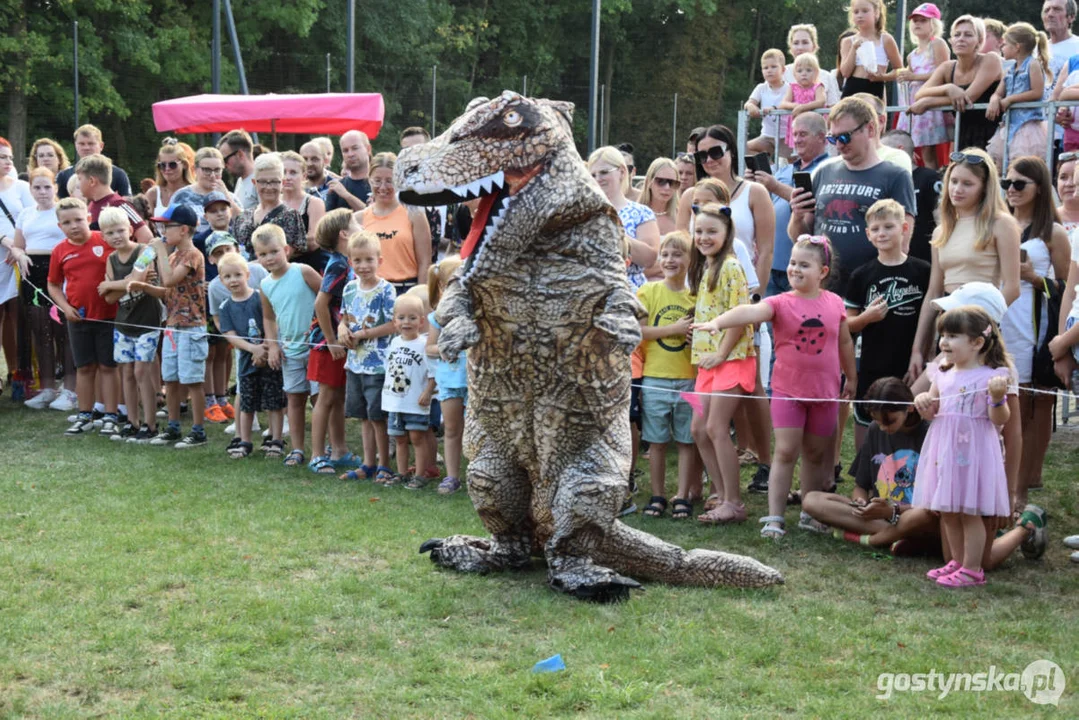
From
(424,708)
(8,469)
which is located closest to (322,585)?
(424,708)

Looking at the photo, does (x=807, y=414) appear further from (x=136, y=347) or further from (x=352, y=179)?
(x=136, y=347)

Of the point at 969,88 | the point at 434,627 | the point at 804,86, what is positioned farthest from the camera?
the point at 804,86

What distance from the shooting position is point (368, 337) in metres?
7.77

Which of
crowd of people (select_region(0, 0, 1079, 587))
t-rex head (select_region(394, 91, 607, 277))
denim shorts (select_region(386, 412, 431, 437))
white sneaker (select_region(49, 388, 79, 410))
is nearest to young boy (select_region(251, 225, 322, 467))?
crowd of people (select_region(0, 0, 1079, 587))

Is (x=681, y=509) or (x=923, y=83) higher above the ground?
(x=923, y=83)

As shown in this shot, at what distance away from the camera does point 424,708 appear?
13.2 ft

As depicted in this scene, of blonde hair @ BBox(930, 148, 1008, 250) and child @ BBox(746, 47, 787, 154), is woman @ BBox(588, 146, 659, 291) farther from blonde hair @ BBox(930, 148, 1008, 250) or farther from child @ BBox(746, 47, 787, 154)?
child @ BBox(746, 47, 787, 154)

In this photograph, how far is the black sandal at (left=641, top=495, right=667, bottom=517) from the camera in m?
6.82

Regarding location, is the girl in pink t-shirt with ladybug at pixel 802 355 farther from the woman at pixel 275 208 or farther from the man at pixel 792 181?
the woman at pixel 275 208

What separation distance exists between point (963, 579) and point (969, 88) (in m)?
4.79

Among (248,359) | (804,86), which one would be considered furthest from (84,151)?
(804,86)

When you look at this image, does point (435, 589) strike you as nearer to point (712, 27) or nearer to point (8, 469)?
point (8, 469)

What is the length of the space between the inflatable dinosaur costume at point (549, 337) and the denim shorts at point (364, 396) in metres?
2.48

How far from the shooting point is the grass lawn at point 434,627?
408cm
